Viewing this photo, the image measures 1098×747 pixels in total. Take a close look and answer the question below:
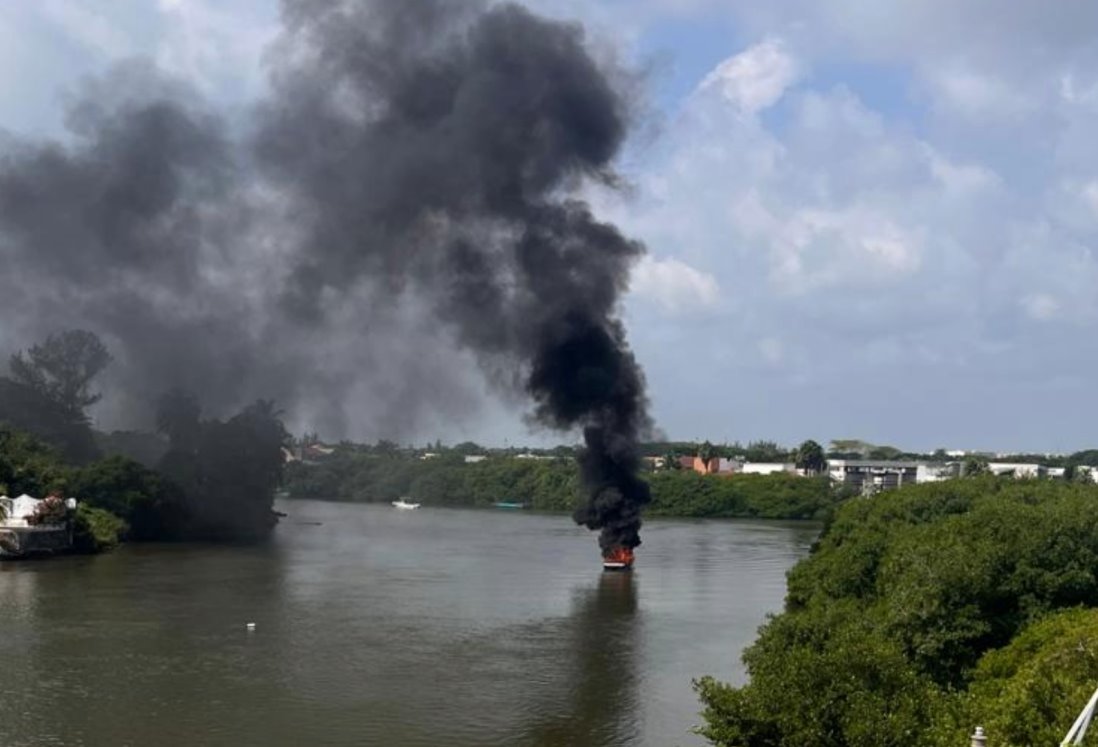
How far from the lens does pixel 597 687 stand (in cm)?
2645

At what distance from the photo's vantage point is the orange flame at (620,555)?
50.7 meters

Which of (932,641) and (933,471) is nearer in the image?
(932,641)

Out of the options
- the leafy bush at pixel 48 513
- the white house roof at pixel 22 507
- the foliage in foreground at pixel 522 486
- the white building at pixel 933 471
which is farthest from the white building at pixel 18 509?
the white building at pixel 933 471

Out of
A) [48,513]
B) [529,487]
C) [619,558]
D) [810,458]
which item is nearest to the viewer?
[619,558]

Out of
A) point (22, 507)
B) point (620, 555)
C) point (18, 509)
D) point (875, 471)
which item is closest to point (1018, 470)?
point (875, 471)

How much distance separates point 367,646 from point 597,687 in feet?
22.5

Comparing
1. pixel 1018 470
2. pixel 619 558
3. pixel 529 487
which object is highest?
pixel 1018 470

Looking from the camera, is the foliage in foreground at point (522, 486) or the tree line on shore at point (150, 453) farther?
the foliage in foreground at point (522, 486)

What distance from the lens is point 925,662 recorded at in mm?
20734

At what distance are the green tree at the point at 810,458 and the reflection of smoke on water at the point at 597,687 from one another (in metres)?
89.9

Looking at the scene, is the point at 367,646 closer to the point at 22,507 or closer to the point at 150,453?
the point at 22,507

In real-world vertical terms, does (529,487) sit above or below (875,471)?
below

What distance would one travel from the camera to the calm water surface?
22484 mm

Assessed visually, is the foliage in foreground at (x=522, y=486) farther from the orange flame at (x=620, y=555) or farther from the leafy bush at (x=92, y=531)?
the leafy bush at (x=92, y=531)
